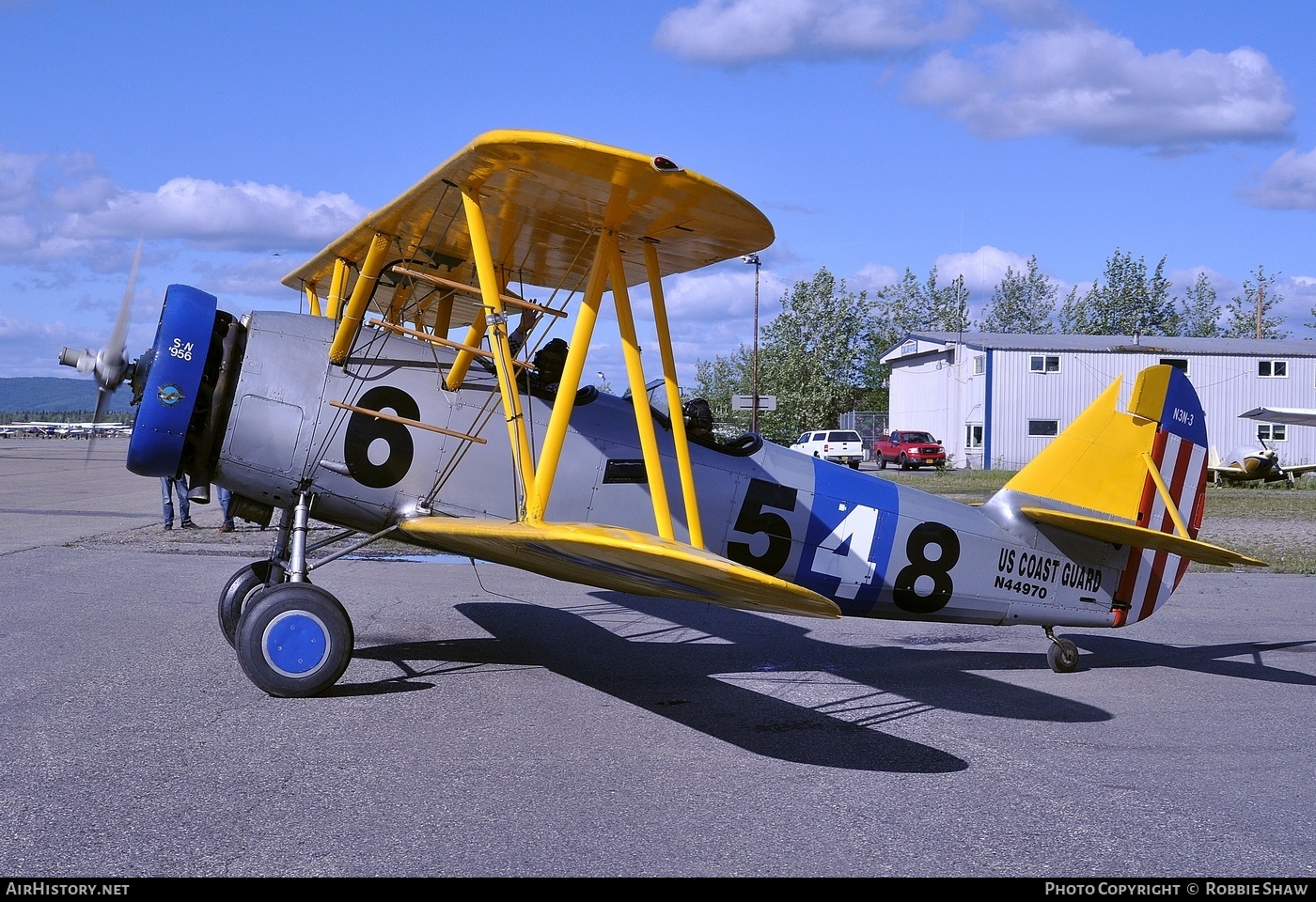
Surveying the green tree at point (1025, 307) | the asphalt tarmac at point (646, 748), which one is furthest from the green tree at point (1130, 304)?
the asphalt tarmac at point (646, 748)

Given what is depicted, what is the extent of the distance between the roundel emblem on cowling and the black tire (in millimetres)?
1460

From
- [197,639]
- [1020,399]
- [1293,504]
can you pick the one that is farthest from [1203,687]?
[1020,399]

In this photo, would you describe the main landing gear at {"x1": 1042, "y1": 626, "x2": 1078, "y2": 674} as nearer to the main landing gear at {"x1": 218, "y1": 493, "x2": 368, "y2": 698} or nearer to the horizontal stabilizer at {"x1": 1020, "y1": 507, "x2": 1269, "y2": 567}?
the horizontal stabilizer at {"x1": 1020, "y1": 507, "x2": 1269, "y2": 567}

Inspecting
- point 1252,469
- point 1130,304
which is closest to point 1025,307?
point 1130,304

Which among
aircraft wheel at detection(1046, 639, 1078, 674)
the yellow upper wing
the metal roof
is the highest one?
the metal roof

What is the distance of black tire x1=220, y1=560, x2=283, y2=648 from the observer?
713cm

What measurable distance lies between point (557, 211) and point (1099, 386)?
40764mm

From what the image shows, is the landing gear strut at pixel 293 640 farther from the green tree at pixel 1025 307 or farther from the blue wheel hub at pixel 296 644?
the green tree at pixel 1025 307

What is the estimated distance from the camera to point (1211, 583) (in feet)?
42.3

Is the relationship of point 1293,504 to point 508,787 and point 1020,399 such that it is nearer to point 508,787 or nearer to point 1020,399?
point 1020,399

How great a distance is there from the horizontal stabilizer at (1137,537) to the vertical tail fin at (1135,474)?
Result: 4.5 inches

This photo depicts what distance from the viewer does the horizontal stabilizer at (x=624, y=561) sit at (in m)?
4.42

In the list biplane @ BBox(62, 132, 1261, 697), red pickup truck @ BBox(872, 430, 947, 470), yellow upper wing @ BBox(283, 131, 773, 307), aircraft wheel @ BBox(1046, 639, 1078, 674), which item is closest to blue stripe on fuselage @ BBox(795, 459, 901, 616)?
biplane @ BBox(62, 132, 1261, 697)
